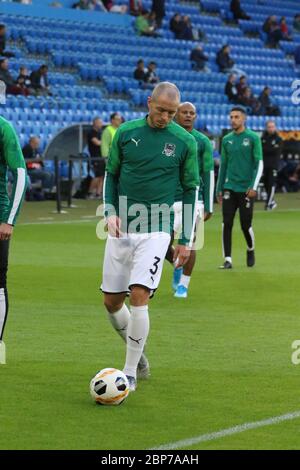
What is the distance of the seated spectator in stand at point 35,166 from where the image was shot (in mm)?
27938

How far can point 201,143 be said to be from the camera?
1392 cm

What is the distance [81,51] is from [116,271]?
1099 inches

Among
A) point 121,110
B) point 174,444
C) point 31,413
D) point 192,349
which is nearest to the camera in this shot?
point 174,444

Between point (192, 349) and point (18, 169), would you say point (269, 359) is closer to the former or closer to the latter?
point (192, 349)

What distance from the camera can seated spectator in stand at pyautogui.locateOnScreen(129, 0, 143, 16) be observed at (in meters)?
39.0

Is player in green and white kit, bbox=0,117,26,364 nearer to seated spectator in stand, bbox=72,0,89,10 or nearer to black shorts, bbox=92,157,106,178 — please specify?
black shorts, bbox=92,157,106,178

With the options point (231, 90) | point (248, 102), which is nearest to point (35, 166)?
point (231, 90)

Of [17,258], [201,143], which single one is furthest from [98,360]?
[17,258]

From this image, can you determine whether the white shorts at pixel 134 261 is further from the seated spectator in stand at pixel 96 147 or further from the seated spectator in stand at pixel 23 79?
the seated spectator in stand at pixel 23 79

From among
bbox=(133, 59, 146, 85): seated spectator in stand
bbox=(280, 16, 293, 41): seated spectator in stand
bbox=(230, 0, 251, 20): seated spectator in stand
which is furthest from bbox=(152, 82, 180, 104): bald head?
bbox=(280, 16, 293, 41): seated spectator in stand

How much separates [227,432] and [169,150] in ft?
7.67

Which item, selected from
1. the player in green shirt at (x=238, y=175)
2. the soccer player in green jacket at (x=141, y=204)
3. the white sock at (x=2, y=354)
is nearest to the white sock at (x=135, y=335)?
the soccer player in green jacket at (x=141, y=204)

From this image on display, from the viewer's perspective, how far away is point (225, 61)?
132 ft

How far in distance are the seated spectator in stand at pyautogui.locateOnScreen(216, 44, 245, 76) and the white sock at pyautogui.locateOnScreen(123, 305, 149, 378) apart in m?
32.4
